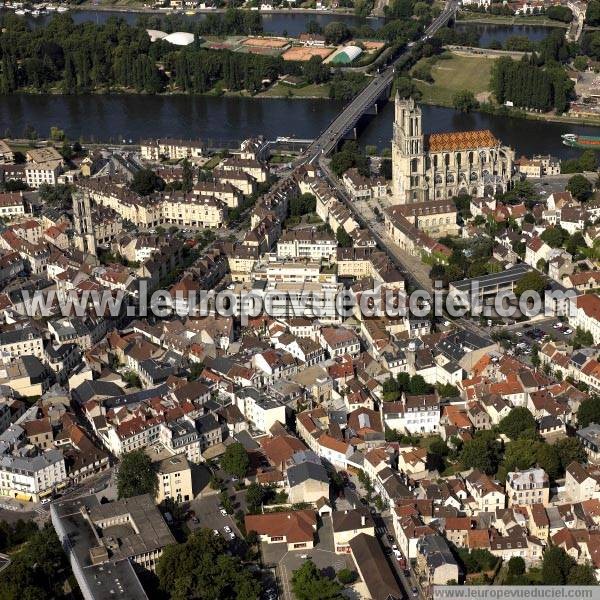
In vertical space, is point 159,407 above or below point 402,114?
below

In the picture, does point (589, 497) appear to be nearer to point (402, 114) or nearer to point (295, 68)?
point (402, 114)

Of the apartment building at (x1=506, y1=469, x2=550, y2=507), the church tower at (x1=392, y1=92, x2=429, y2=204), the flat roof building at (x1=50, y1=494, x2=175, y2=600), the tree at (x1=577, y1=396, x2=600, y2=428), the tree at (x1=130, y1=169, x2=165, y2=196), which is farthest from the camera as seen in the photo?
the tree at (x1=130, y1=169, x2=165, y2=196)

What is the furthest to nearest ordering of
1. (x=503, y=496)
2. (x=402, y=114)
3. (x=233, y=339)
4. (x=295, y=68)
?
(x=295, y=68), (x=402, y=114), (x=233, y=339), (x=503, y=496)

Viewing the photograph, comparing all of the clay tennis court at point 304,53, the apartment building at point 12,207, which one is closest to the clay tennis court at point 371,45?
the clay tennis court at point 304,53

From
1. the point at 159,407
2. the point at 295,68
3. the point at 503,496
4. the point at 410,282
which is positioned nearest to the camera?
the point at 503,496

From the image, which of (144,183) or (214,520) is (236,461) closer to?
(214,520)

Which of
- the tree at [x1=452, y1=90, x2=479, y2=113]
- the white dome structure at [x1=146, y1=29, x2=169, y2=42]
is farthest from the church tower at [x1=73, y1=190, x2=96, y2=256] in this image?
the white dome structure at [x1=146, y1=29, x2=169, y2=42]

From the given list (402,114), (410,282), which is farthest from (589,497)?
(402,114)

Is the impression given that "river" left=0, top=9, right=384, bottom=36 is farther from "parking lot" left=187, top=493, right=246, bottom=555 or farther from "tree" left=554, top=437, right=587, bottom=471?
"parking lot" left=187, top=493, right=246, bottom=555

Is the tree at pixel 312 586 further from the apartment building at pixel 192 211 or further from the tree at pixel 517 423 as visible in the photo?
the apartment building at pixel 192 211
